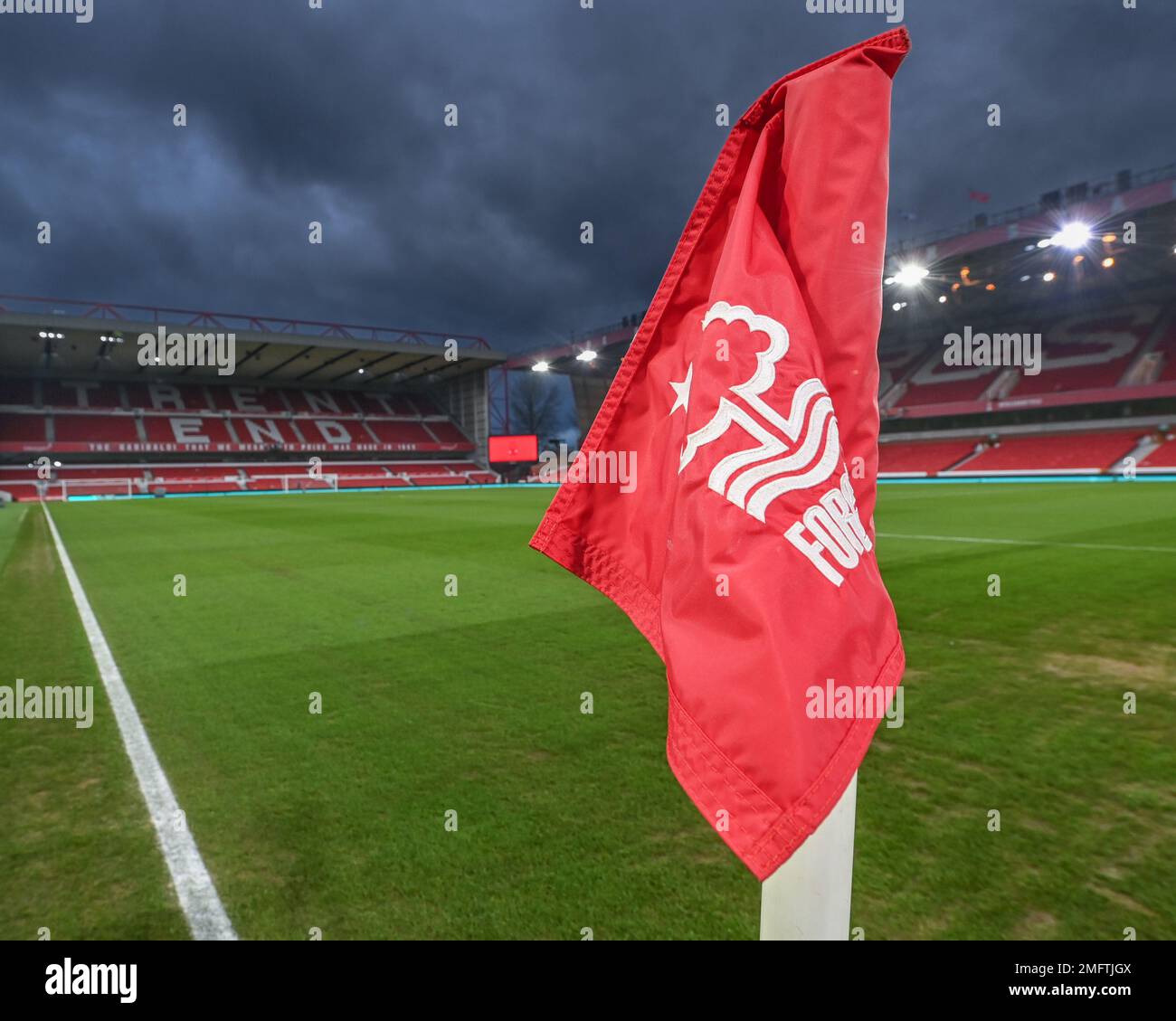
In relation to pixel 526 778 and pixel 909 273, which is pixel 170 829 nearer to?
pixel 526 778

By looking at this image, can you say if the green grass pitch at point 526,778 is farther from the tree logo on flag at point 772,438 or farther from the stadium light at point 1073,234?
the stadium light at point 1073,234

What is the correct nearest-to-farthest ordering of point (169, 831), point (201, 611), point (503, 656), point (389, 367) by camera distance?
point (169, 831), point (503, 656), point (201, 611), point (389, 367)

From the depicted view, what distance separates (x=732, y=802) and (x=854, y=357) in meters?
0.67

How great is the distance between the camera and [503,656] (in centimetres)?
448

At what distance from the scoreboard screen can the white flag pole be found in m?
51.4

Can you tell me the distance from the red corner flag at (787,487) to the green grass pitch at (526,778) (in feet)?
3.66

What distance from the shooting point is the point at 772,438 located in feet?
3.23

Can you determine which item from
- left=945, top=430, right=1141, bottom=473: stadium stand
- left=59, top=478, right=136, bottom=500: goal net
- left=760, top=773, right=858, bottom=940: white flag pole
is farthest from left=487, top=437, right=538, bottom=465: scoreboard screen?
left=760, top=773, right=858, bottom=940: white flag pole

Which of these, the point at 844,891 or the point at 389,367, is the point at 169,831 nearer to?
the point at 844,891

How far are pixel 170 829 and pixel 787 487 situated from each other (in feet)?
8.11

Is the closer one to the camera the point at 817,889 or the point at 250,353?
the point at 817,889

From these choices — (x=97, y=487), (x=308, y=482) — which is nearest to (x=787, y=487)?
(x=97, y=487)

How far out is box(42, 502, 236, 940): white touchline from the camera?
185cm
